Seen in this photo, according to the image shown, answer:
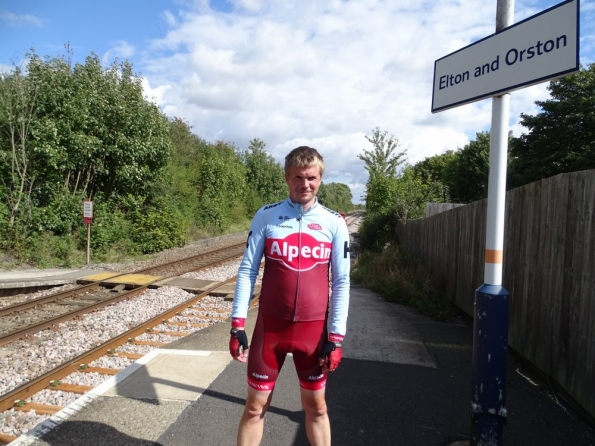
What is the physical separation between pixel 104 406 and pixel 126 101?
17.0 m

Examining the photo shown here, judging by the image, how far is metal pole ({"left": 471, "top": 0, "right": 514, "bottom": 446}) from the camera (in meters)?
2.83

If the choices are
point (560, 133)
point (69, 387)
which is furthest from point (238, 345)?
point (560, 133)

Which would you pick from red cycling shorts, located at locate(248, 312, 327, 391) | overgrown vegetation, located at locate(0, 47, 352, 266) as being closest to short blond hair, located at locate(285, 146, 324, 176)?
red cycling shorts, located at locate(248, 312, 327, 391)

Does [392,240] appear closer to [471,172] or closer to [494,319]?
[494,319]

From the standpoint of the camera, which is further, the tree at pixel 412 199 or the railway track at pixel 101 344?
the tree at pixel 412 199

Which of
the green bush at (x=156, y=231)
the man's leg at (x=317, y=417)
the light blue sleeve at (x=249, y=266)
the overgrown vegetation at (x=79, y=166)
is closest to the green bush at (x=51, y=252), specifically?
the overgrown vegetation at (x=79, y=166)

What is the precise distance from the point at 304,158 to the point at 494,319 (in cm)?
160

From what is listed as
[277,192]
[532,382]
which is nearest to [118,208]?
[532,382]

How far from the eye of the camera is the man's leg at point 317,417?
2512 mm

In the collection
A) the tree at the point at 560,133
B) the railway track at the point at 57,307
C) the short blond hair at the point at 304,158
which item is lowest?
the railway track at the point at 57,307

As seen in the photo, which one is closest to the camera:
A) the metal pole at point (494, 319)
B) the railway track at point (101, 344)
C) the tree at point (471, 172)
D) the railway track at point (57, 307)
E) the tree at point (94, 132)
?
the metal pole at point (494, 319)

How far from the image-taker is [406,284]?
8266 mm

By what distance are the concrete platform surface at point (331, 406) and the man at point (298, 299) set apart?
30.4 inches

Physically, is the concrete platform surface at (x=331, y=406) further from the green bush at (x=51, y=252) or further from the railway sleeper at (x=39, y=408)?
the green bush at (x=51, y=252)
